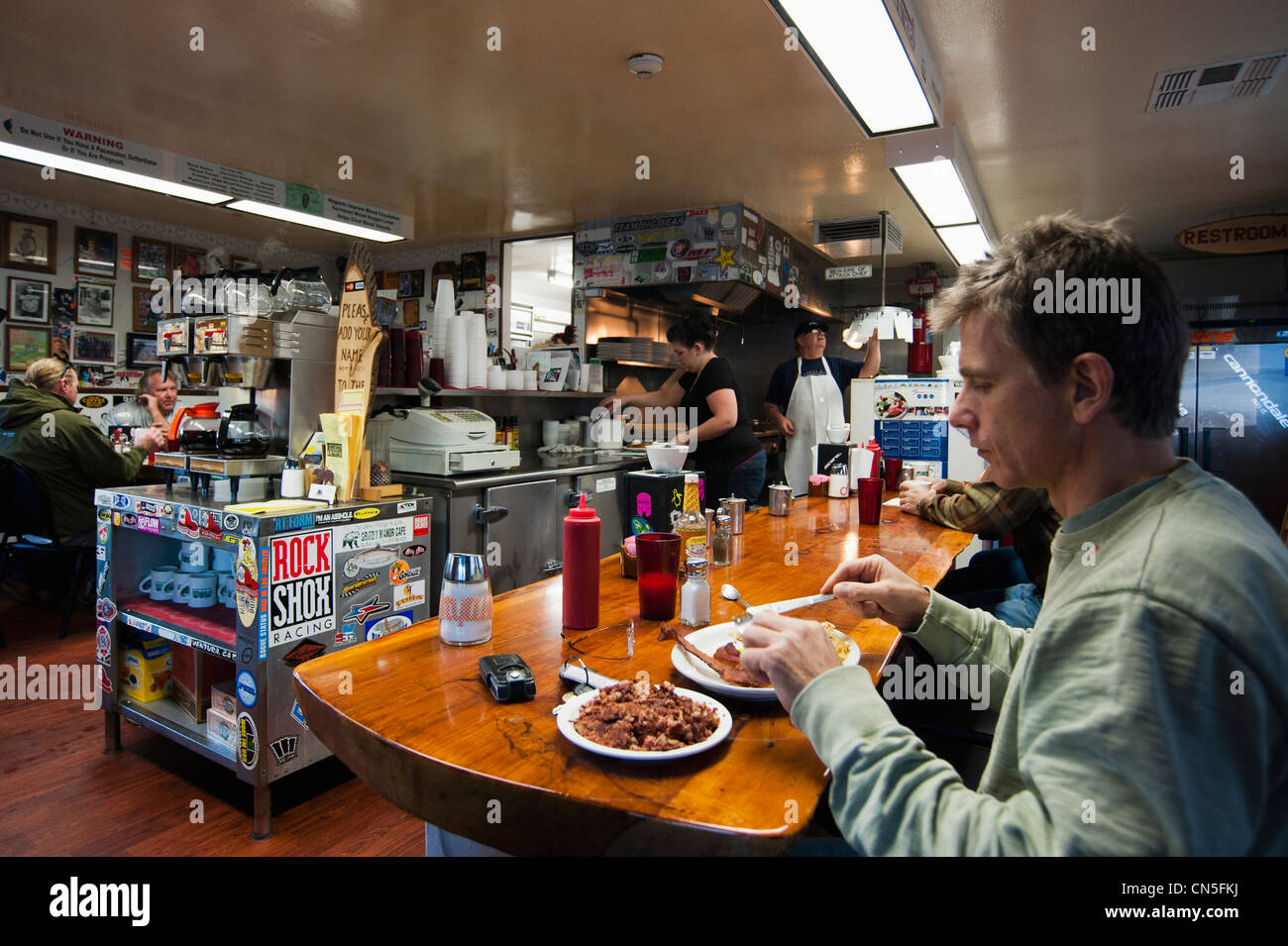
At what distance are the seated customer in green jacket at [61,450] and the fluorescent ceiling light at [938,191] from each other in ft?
16.0

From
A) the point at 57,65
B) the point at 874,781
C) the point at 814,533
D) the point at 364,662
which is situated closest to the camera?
the point at 874,781

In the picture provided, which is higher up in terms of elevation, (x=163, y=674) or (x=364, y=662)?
(x=364, y=662)

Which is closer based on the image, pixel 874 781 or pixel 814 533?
pixel 874 781

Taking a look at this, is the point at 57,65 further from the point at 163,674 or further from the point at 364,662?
the point at 364,662

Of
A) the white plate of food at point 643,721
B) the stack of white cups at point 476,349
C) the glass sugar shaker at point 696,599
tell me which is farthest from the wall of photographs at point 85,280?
the white plate of food at point 643,721

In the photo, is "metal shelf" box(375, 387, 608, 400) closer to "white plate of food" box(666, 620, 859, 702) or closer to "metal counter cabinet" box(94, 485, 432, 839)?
"metal counter cabinet" box(94, 485, 432, 839)

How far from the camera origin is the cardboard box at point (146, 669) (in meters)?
3.09

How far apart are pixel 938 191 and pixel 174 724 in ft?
16.6

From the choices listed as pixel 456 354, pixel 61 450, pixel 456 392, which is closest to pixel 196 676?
pixel 456 392

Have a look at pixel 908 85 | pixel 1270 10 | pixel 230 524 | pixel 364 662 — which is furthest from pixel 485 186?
pixel 364 662

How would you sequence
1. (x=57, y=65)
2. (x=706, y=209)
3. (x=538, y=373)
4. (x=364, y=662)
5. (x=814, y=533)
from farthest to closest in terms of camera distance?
1. (x=706, y=209)
2. (x=538, y=373)
3. (x=57, y=65)
4. (x=814, y=533)
5. (x=364, y=662)

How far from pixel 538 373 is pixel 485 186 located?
4.86ft
